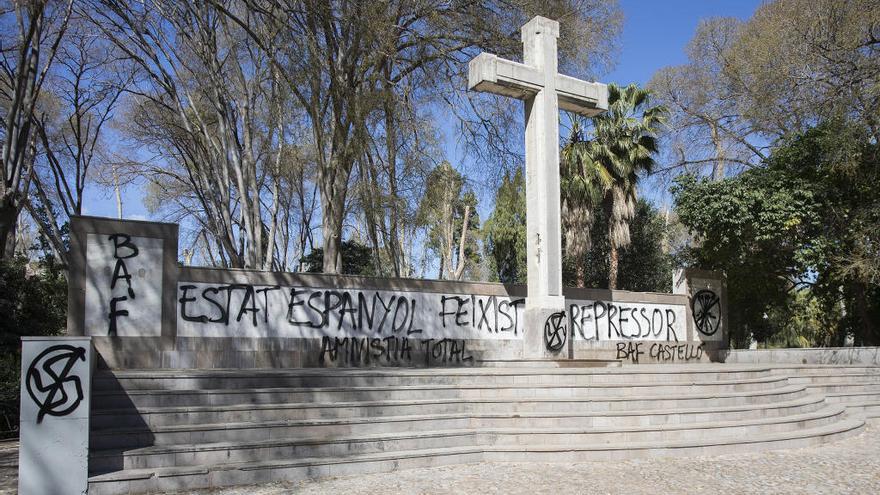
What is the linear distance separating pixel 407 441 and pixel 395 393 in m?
1.10

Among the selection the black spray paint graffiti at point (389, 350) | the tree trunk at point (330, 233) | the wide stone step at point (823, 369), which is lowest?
the wide stone step at point (823, 369)

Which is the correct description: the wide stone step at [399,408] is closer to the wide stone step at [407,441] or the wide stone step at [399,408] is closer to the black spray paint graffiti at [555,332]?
the wide stone step at [407,441]

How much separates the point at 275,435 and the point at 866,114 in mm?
14593

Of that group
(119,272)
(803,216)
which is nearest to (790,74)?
(803,216)

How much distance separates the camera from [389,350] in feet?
43.0

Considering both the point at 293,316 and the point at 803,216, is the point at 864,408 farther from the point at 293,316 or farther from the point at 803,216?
the point at 293,316

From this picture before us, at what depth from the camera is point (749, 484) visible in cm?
698

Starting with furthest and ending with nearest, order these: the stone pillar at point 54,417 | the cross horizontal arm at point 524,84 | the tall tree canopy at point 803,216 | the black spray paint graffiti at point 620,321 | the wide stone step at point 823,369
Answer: the tall tree canopy at point 803,216, the black spray paint graffiti at point 620,321, the wide stone step at point 823,369, the cross horizontal arm at point 524,84, the stone pillar at point 54,417

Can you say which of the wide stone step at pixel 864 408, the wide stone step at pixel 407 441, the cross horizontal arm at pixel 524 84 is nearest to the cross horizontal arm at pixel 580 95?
the cross horizontal arm at pixel 524 84

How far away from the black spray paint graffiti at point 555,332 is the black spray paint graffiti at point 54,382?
8275 mm

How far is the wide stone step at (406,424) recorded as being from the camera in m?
7.25

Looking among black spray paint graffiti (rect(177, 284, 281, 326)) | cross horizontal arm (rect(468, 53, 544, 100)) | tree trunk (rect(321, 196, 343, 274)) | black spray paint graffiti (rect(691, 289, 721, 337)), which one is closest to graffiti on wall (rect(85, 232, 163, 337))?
black spray paint graffiti (rect(177, 284, 281, 326))

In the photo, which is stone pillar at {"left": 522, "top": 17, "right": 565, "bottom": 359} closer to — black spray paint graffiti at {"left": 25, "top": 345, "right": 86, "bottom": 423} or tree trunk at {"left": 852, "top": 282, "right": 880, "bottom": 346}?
black spray paint graffiti at {"left": 25, "top": 345, "right": 86, "bottom": 423}

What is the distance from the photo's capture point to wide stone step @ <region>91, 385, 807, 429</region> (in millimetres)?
7500
